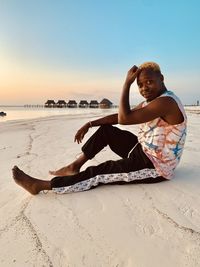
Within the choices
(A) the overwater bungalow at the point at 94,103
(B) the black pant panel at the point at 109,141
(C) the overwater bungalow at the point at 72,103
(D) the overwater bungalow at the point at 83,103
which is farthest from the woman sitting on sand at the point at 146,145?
(C) the overwater bungalow at the point at 72,103

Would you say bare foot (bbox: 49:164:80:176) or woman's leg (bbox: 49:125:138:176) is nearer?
woman's leg (bbox: 49:125:138:176)

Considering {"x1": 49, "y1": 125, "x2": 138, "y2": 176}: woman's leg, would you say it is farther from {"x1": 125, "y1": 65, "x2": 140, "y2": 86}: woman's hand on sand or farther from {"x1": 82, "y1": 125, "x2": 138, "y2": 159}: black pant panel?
{"x1": 125, "y1": 65, "x2": 140, "y2": 86}: woman's hand on sand

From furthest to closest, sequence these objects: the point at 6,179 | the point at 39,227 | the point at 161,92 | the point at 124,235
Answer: the point at 6,179 < the point at 161,92 < the point at 39,227 < the point at 124,235

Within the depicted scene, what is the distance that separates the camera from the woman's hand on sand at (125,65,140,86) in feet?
7.87

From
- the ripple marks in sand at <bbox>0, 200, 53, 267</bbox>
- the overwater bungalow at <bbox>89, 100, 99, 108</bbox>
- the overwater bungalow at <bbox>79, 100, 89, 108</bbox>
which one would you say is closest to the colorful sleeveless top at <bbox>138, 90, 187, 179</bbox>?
the ripple marks in sand at <bbox>0, 200, 53, 267</bbox>

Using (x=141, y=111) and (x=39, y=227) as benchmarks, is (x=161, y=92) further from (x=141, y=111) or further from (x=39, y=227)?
(x=39, y=227)

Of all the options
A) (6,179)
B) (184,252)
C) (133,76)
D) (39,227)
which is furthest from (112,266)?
(6,179)

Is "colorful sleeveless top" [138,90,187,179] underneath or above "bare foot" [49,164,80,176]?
above

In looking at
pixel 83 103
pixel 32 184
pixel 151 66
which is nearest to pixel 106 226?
pixel 32 184

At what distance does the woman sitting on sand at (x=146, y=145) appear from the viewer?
2344 mm

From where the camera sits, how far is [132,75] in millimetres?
2404

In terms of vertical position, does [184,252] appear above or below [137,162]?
below

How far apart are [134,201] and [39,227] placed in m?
0.80

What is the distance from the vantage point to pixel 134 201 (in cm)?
232
